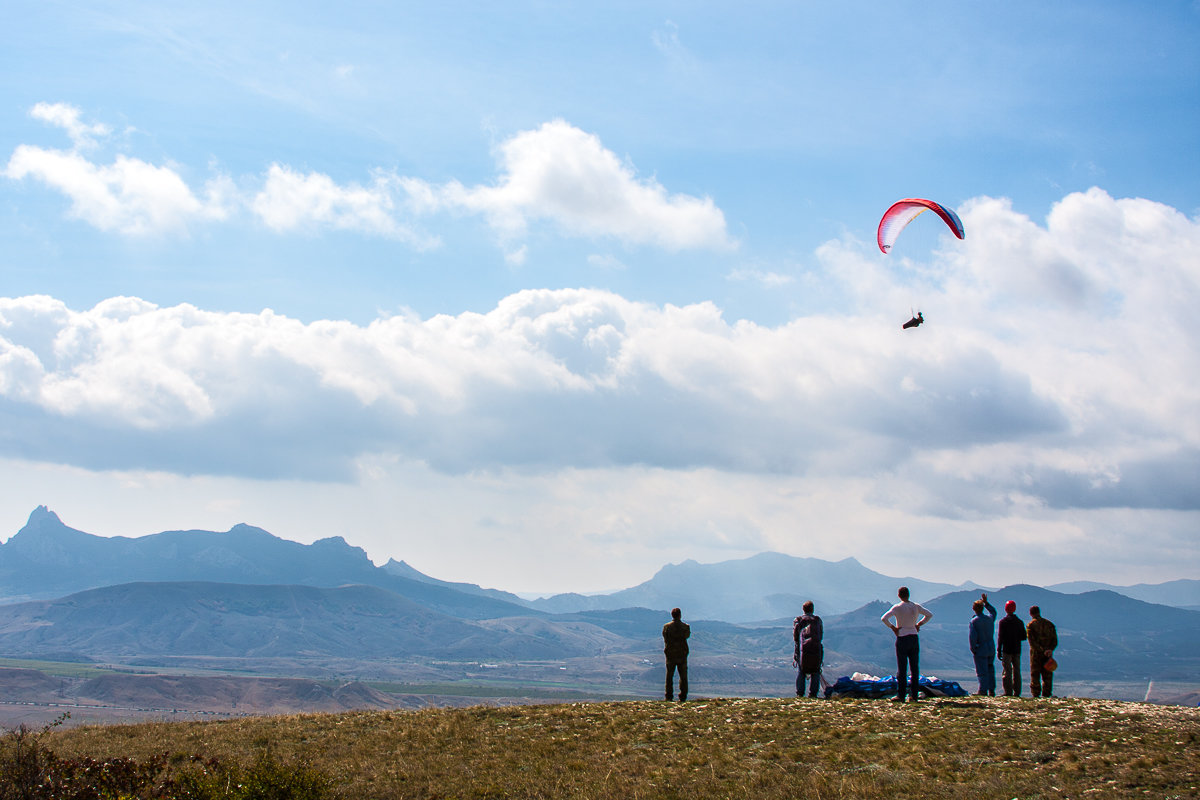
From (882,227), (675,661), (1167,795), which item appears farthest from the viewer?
(882,227)

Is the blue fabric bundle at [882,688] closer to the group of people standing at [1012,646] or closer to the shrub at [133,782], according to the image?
the group of people standing at [1012,646]

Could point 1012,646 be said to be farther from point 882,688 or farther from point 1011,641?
point 882,688

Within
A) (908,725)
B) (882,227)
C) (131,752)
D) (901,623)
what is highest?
(882,227)

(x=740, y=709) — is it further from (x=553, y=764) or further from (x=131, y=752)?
(x=131, y=752)

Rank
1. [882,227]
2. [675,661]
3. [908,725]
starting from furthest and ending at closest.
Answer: [882,227]
[675,661]
[908,725]

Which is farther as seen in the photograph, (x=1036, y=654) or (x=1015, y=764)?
(x=1036, y=654)

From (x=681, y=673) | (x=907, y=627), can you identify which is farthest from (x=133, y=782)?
(x=907, y=627)

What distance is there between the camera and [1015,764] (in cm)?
1691

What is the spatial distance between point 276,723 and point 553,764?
1059 cm

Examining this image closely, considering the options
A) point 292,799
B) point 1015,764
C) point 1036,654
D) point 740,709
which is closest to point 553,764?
point 292,799

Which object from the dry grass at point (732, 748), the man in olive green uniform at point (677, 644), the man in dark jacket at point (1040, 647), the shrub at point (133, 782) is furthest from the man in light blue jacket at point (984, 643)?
the shrub at point (133, 782)

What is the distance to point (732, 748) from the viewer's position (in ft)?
64.9

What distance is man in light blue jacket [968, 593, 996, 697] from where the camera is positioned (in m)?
26.6

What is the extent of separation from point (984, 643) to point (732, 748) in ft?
37.3
